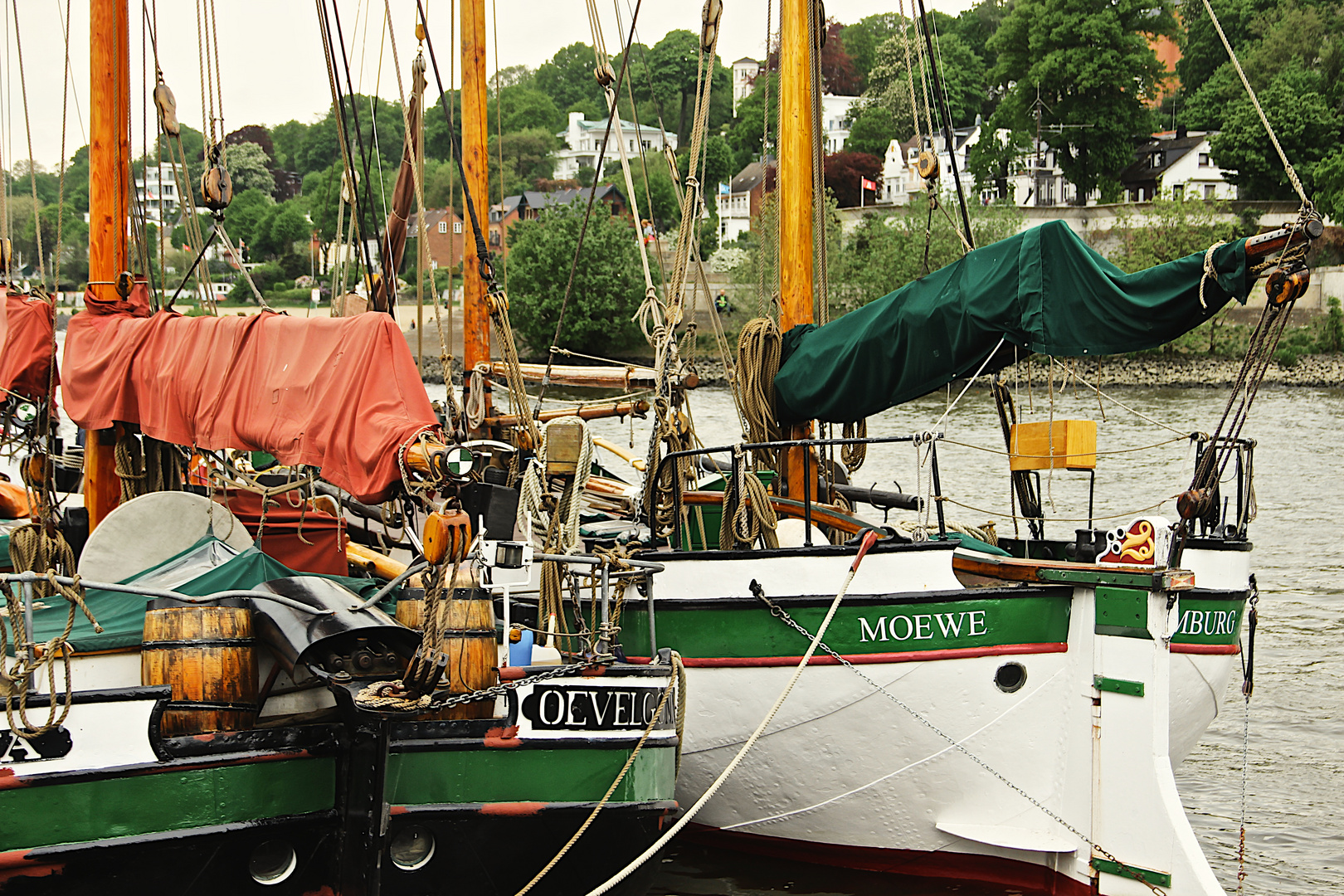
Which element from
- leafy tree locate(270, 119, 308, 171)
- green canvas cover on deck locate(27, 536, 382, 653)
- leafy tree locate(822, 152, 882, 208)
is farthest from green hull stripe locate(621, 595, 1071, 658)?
leafy tree locate(270, 119, 308, 171)

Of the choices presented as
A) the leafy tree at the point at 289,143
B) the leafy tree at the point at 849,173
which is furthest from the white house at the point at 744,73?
the leafy tree at the point at 289,143

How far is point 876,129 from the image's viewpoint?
98188 mm

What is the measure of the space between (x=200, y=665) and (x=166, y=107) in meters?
6.67

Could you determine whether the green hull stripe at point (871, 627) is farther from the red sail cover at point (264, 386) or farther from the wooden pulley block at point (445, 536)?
the wooden pulley block at point (445, 536)

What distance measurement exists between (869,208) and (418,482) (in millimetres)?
64944

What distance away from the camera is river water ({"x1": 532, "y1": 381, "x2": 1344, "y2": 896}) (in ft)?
32.6

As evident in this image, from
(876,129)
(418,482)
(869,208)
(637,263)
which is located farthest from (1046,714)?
(876,129)

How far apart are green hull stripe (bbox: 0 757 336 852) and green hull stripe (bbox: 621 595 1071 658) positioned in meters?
3.02

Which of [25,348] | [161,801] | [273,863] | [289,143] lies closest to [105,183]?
[25,348]

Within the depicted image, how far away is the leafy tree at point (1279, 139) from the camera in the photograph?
68625 mm

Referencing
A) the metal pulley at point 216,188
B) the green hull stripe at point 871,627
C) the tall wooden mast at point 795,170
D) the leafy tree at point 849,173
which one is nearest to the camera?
the green hull stripe at point 871,627

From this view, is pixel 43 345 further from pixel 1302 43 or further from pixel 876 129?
pixel 876 129

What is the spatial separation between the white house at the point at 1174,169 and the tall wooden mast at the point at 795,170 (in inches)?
2880

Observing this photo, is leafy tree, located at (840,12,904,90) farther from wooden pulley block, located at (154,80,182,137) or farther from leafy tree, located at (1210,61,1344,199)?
wooden pulley block, located at (154,80,182,137)
